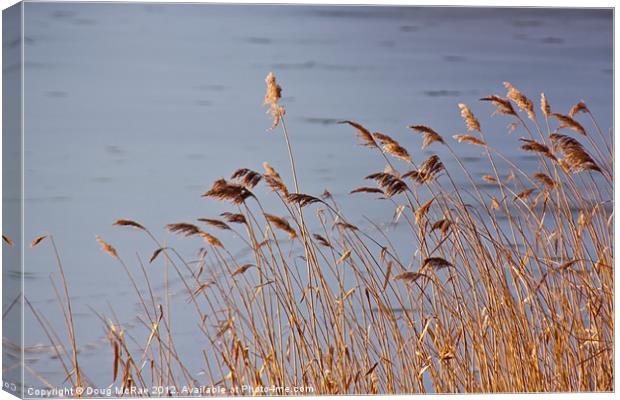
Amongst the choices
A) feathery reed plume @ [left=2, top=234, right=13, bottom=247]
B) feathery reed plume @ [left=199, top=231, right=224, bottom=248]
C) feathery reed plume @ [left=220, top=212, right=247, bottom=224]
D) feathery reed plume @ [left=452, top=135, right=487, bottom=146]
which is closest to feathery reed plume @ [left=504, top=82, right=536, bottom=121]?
feathery reed plume @ [left=452, top=135, right=487, bottom=146]

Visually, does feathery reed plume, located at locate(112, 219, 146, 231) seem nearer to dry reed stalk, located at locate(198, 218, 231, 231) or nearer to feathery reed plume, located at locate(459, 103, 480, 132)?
dry reed stalk, located at locate(198, 218, 231, 231)

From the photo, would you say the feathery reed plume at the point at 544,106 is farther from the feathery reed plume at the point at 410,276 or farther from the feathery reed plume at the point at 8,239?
the feathery reed plume at the point at 8,239

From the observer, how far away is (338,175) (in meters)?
4.50

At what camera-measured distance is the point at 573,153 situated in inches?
179

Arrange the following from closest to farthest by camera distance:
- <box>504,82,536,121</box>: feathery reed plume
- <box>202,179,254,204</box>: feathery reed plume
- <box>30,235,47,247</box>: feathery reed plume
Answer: <box>30,235,47,247</box>: feathery reed plume < <box>202,179,254,204</box>: feathery reed plume < <box>504,82,536,121</box>: feathery reed plume

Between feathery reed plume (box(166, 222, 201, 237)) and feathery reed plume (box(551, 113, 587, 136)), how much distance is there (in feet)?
4.91

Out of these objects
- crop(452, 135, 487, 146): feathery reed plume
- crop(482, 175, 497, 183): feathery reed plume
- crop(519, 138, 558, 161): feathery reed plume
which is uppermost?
crop(452, 135, 487, 146): feathery reed plume

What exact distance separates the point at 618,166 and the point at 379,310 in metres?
1.13

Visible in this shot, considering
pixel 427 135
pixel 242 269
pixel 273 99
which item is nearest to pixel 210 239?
pixel 242 269

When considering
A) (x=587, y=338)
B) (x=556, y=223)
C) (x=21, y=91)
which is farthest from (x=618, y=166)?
(x=21, y=91)

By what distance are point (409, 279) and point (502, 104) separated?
2.57 ft

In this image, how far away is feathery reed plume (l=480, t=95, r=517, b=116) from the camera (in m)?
4.54

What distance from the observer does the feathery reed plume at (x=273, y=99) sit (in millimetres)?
4414

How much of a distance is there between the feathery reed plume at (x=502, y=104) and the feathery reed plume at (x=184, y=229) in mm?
1255
